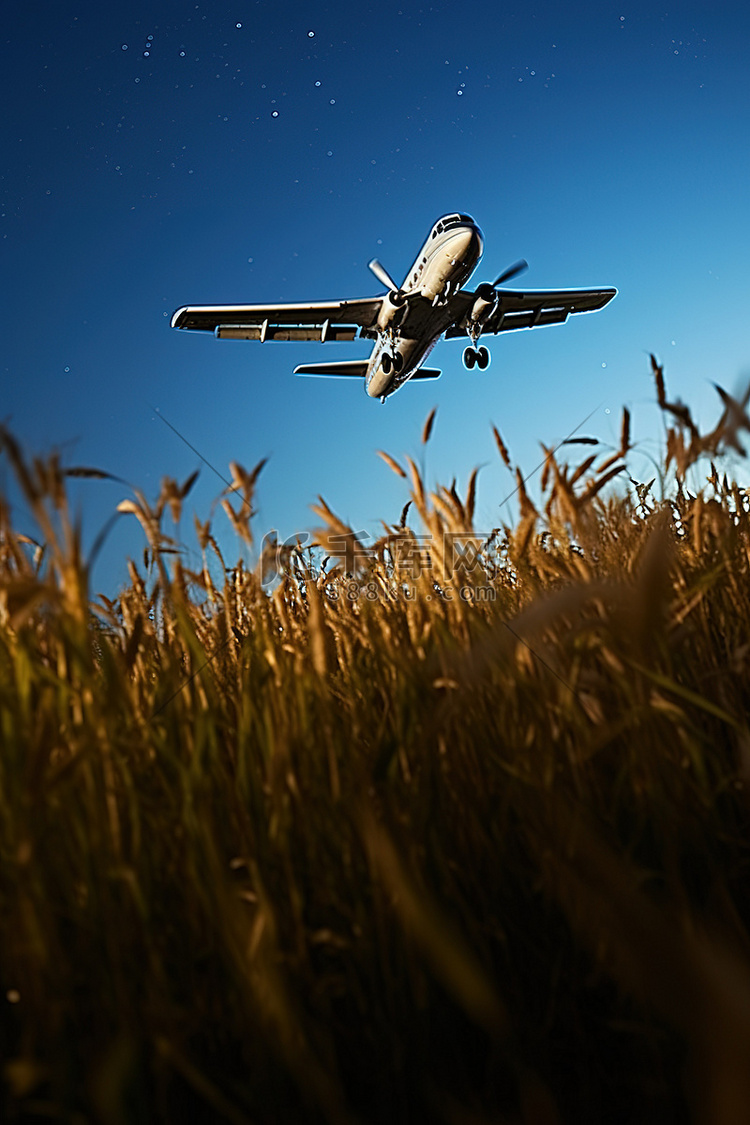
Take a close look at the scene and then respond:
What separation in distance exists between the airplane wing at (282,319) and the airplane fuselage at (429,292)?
123 centimetres

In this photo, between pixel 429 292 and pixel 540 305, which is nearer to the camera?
pixel 429 292

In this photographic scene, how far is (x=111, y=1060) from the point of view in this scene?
604 millimetres

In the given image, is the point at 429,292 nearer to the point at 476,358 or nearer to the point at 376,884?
the point at 476,358

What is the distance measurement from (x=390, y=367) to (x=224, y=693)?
2199cm

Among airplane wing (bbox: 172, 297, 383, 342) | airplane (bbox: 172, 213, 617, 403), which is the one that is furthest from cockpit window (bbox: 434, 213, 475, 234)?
airplane wing (bbox: 172, 297, 383, 342)

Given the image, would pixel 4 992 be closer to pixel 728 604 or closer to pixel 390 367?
pixel 728 604

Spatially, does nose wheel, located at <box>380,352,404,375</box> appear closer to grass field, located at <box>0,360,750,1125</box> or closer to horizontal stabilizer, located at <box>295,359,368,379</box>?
horizontal stabilizer, located at <box>295,359,368,379</box>

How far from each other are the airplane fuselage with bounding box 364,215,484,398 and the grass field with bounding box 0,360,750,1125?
64.1 feet

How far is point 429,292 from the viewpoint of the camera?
20.0 meters

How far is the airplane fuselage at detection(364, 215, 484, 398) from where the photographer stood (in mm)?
18984

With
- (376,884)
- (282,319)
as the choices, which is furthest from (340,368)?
(376,884)

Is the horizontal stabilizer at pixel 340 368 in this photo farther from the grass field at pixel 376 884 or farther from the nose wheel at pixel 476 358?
the grass field at pixel 376 884

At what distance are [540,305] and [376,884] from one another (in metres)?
Answer: 28.6

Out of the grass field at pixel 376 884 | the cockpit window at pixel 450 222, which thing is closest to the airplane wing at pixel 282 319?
the cockpit window at pixel 450 222
